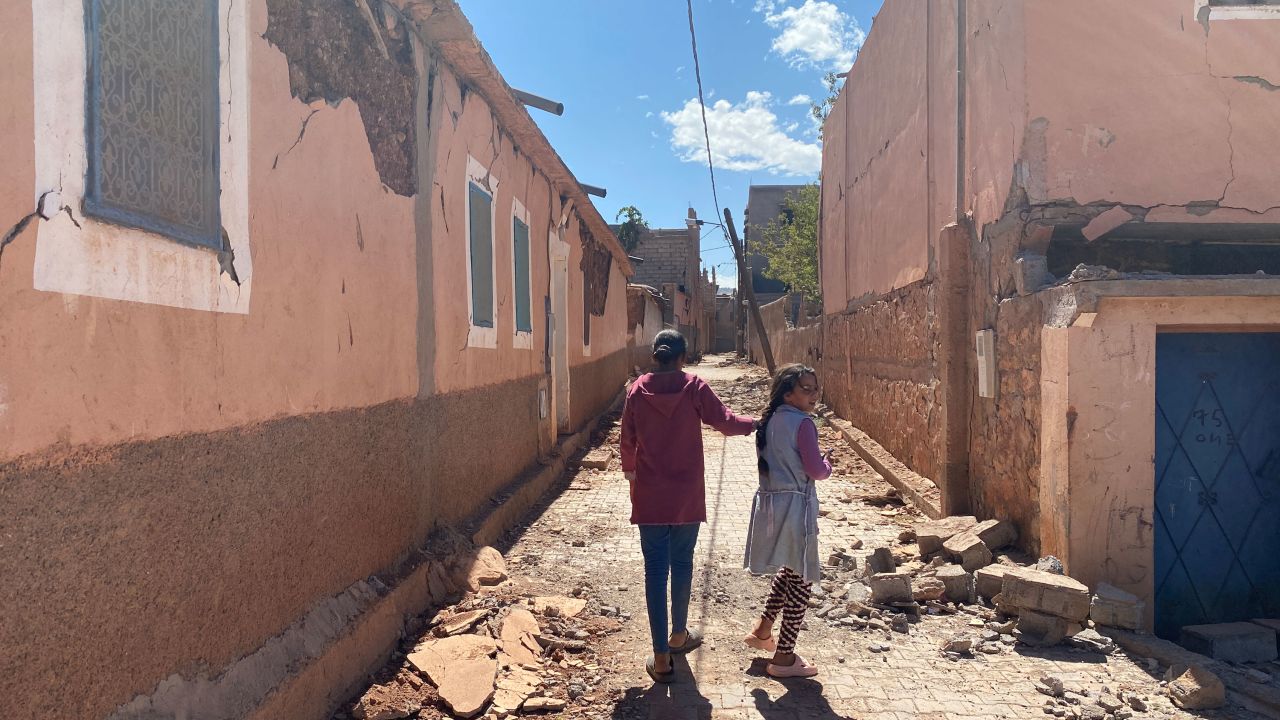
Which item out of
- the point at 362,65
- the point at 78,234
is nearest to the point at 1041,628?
the point at 78,234

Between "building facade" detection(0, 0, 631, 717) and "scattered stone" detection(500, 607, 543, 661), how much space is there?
22.4 inches

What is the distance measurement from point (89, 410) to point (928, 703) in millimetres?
3413

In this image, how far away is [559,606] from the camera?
4.58 metres

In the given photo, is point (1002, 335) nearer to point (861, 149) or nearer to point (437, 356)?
point (437, 356)

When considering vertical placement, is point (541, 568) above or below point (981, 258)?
below

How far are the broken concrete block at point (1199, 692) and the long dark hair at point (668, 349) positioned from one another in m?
2.68

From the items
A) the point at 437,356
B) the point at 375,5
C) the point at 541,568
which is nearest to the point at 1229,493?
the point at 541,568

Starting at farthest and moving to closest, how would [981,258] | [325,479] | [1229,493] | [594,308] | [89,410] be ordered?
1. [594,308]
2. [981,258]
3. [1229,493]
4. [325,479]
5. [89,410]

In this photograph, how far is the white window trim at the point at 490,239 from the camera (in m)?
5.83

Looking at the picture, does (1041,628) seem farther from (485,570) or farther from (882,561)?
(485,570)

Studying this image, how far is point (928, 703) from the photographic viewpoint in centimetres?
350

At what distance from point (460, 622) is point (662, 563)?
1.20 meters

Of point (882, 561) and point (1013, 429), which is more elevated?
point (1013, 429)

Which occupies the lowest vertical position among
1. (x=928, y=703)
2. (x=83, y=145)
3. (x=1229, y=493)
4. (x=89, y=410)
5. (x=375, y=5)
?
(x=928, y=703)
